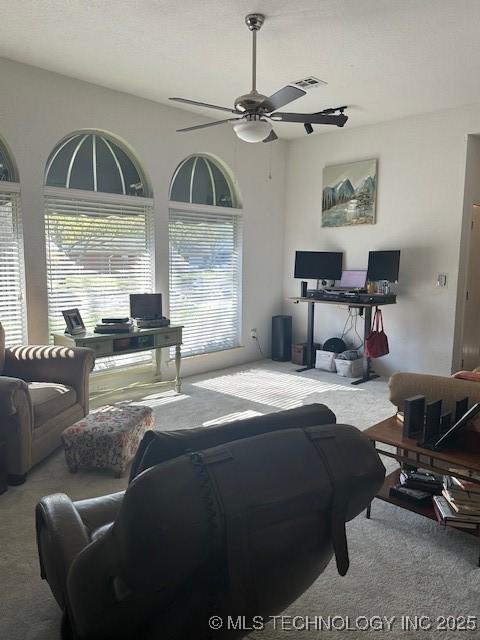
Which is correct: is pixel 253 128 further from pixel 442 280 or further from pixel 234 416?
pixel 442 280

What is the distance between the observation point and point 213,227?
5629mm

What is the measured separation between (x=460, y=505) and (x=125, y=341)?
3.00m

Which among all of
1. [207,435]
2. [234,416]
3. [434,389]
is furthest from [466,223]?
[207,435]

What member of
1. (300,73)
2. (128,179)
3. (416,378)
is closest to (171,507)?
(416,378)

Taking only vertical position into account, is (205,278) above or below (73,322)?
above

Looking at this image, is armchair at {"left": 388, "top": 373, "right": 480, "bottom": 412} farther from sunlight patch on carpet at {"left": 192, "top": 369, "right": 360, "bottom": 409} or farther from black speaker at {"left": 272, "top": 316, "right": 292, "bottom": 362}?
black speaker at {"left": 272, "top": 316, "right": 292, "bottom": 362}

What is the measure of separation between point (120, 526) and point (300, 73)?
407 cm

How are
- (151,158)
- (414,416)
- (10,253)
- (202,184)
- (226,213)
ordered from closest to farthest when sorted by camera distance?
(414,416), (10,253), (151,158), (202,184), (226,213)

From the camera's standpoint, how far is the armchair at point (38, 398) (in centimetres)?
270

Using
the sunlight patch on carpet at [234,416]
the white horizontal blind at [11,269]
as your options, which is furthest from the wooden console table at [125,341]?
the sunlight patch on carpet at [234,416]

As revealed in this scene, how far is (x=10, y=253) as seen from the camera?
3.95 meters

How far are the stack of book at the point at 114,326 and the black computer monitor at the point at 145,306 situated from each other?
21cm

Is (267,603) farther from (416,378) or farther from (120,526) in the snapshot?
(416,378)

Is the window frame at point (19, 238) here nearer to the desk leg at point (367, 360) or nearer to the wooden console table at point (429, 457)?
the wooden console table at point (429, 457)
